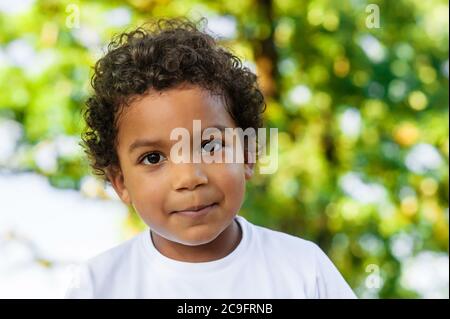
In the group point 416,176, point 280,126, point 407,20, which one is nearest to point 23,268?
point 280,126

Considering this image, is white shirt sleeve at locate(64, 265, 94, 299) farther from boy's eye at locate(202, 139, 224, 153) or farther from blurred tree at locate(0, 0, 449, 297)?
blurred tree at locate(0, 0, 449, 297)

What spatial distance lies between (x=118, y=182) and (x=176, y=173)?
0.64 feet

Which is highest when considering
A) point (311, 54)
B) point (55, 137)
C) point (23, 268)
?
point (311, 54)

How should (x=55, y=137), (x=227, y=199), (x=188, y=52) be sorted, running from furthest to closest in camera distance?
(x=55, y=137), (x=188, y=52), (x=227, y=199)

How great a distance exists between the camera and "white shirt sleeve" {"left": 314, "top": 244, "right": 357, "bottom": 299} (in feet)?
3.65

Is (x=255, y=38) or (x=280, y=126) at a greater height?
(x=255, y=38)

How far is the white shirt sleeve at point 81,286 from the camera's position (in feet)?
3.53

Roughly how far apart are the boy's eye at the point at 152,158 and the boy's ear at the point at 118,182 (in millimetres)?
91

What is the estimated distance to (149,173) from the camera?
3.38ft

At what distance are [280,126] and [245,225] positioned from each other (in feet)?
4.24

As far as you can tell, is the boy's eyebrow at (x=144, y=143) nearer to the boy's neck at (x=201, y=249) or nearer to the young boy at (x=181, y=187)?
the young boy at (x=181, y=187)

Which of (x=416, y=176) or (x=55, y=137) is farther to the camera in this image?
(x=416, y=176)

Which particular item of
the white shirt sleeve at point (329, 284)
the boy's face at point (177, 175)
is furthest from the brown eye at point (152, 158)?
the white shirt sleeve at point (329, 284)

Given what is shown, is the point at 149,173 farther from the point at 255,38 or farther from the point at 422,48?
the point at 422,48
